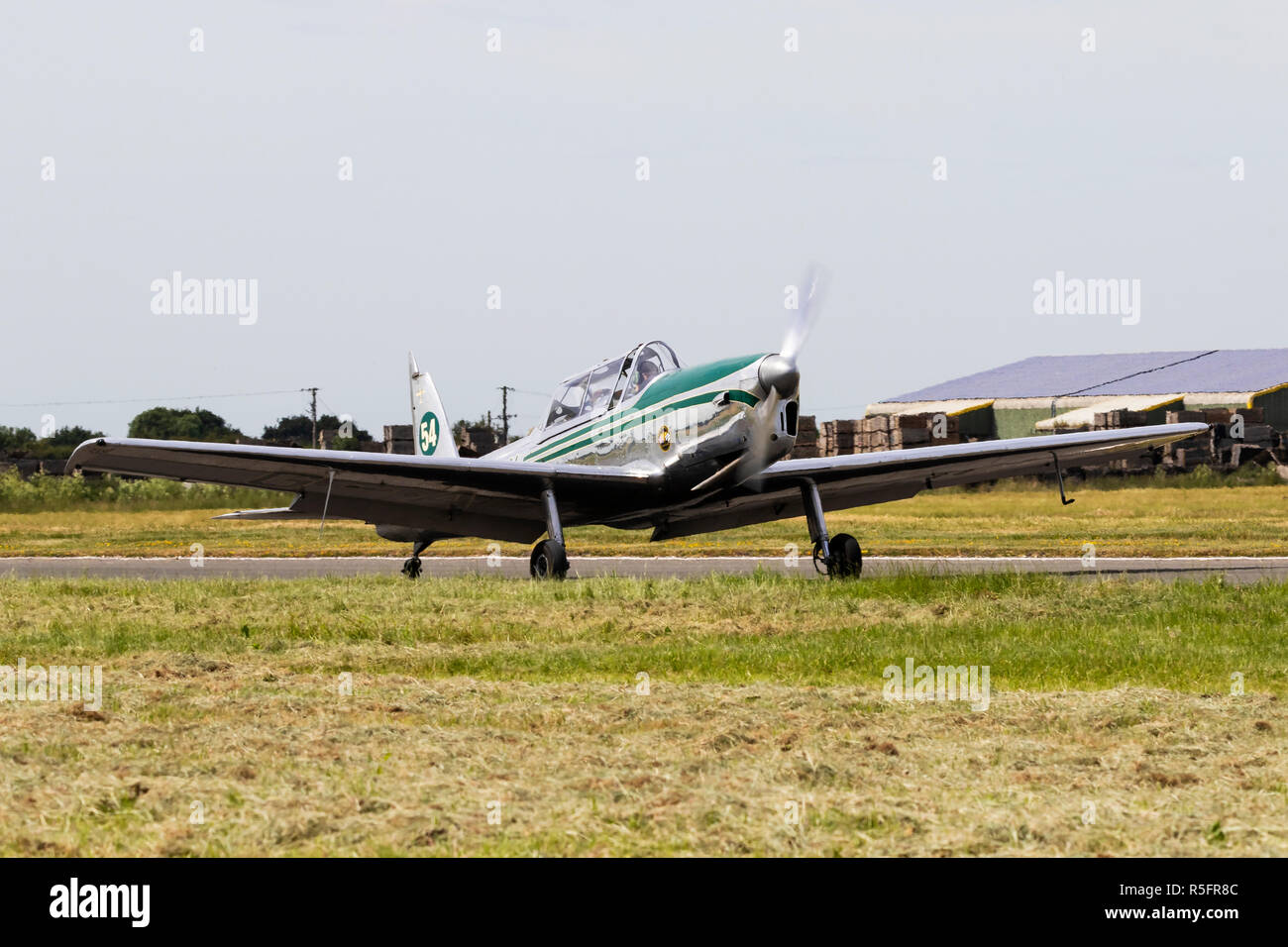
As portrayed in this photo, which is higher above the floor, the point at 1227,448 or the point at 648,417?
the point at 1227,448

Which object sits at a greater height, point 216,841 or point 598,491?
point 598,491

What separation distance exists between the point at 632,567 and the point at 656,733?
1396cm

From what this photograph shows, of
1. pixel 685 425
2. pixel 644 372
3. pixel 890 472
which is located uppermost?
pixel 644 372

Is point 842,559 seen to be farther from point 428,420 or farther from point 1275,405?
point 1275,405

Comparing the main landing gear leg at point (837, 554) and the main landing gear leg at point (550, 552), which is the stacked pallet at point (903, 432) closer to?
the main landing gear leg at point (837, 554)

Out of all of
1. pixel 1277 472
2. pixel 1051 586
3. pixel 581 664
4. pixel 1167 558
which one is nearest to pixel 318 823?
pixel 581 664

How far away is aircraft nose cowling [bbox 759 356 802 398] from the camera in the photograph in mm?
14992

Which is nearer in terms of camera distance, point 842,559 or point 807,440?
point 842,559

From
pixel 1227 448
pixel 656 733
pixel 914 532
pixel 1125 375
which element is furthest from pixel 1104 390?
pixel 656 733

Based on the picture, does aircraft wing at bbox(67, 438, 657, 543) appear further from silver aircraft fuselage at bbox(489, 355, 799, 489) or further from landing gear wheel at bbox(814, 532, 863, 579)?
landing gear wheel at bbox(814, 532, 863, 579)

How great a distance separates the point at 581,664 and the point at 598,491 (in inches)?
286

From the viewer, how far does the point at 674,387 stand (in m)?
15.9

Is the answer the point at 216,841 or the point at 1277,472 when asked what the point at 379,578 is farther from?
the point at 1277,472
